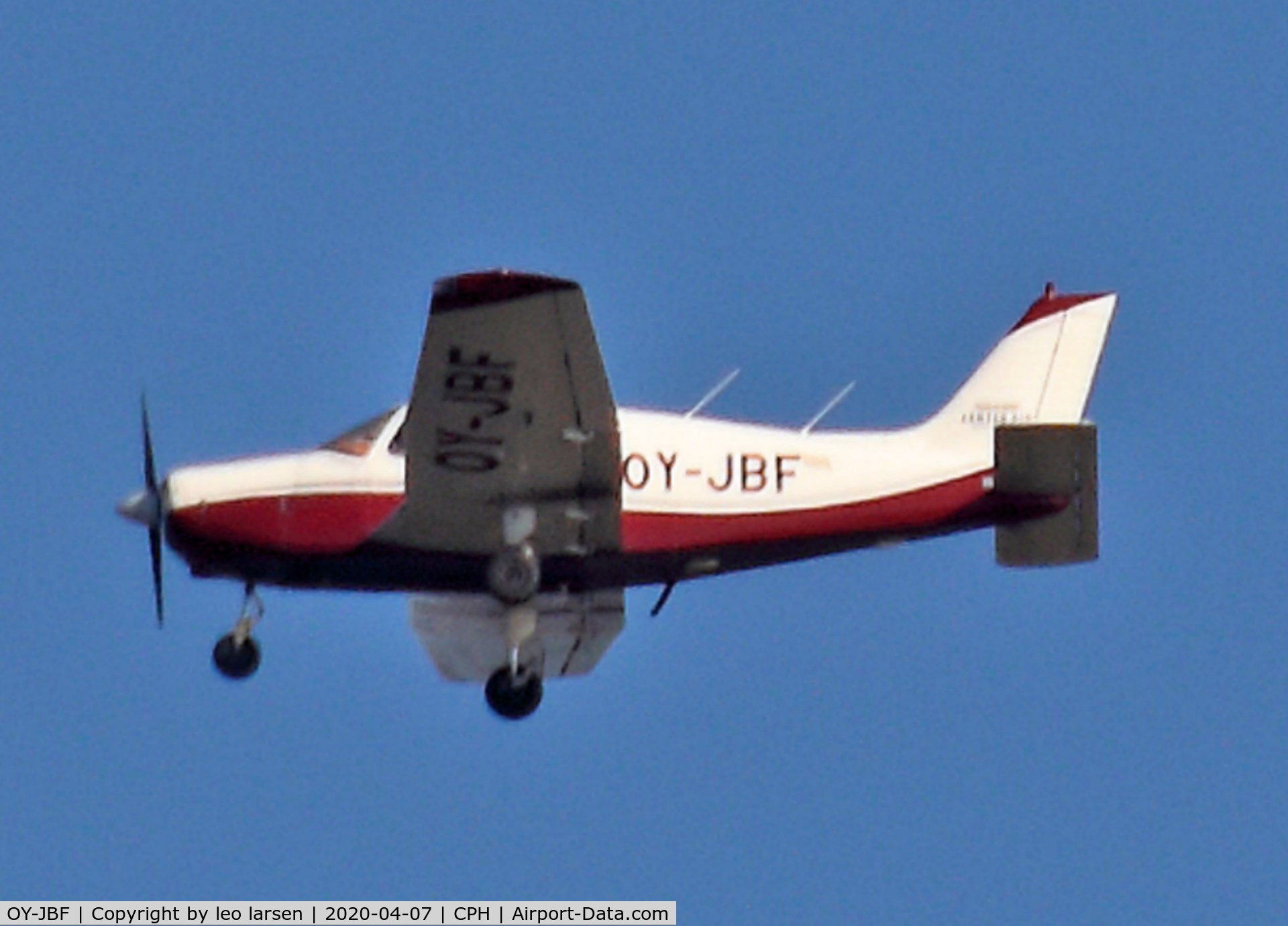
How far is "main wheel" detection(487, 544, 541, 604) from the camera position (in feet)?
67.1

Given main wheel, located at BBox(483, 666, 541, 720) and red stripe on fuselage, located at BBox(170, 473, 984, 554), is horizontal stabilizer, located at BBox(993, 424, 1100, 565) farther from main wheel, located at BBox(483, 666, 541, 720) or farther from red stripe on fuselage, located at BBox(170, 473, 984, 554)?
main wheel, located at BBox(483, 666, 541, 720)

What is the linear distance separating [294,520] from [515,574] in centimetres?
173

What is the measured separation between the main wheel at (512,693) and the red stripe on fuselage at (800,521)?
1.28 meters

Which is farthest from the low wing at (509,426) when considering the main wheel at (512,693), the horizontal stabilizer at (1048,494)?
the horizontal stabilizer at (1048,494)

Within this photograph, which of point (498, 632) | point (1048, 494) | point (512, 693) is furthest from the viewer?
point (498, 632)

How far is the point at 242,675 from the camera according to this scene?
70.4ft

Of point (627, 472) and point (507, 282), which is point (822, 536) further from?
point (507, 282)

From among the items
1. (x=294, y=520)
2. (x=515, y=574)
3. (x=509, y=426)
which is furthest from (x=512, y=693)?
(x=509, y=426)

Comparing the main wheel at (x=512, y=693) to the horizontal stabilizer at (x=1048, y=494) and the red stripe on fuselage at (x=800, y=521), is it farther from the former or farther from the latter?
the horizontal stabilizer at (x=1048, y=494)

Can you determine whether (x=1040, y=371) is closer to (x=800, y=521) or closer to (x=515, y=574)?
(x=800, y=521)

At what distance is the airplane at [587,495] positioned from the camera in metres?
20.3

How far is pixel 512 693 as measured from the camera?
840 inches

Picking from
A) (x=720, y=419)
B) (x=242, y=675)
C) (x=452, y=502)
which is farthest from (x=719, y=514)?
(x=242, y=675)

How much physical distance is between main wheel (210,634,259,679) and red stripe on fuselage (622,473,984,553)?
2.89m
